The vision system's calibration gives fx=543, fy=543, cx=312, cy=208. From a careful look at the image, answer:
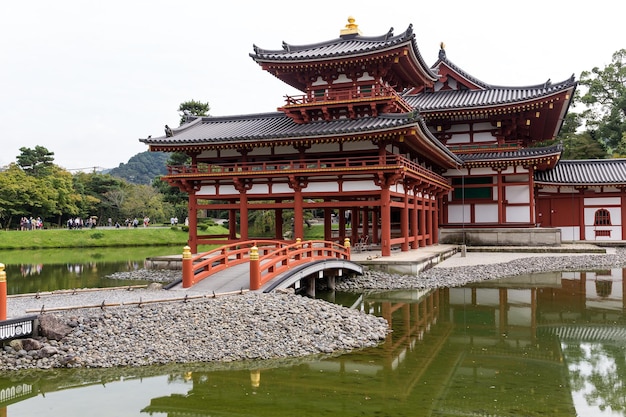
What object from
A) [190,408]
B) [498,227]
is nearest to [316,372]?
[190,408]

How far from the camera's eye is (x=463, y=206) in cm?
3161

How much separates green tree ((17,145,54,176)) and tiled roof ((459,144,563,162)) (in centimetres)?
4531

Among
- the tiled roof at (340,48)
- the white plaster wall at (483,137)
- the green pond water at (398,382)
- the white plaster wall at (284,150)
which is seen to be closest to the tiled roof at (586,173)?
the white plaster wall at (483,137)

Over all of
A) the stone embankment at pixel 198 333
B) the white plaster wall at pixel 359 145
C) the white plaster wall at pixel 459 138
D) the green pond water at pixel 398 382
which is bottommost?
the green pond water at pixel 398 382

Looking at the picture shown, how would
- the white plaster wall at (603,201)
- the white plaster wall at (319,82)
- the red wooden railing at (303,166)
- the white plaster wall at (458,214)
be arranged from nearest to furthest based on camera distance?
the red wooden railing at (303,166) → the white plaster wall at (319,82) → the white plaster wall at (458,214) → the white plaster wall at (603,201)

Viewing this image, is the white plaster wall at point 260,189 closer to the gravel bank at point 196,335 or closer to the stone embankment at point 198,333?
the stone embankment at point 198,333

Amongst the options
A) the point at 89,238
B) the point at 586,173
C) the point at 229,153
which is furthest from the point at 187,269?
the point at 89,238

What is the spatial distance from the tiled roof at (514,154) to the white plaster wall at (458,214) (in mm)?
3157

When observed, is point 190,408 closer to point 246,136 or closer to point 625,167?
point 246,136

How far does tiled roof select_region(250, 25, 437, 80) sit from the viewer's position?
22.8 m

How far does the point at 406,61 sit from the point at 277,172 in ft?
26.3

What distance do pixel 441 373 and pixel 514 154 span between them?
22410 mm

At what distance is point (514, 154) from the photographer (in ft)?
97.2

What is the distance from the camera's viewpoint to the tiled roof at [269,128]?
21.3 metres
